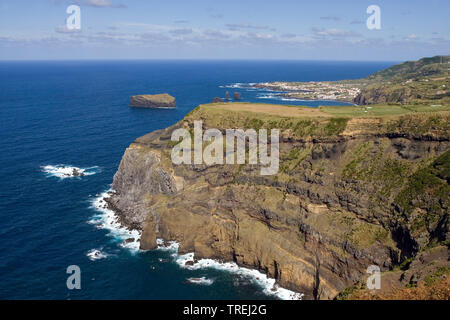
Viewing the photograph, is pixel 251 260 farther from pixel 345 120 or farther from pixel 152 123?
pixel 152 123

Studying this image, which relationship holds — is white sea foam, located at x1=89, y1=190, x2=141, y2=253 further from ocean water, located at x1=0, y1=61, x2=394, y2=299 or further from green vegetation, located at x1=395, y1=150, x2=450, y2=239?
green vegetation, located at x1=395, y1=150, x2=450, y2=239

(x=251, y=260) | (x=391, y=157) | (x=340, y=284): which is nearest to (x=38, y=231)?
(x=251, y=260)

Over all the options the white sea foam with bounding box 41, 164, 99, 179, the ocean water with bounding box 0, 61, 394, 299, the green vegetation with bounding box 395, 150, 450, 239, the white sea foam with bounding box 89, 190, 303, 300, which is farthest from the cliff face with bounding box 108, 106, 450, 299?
the white sea foam with bounding box 41, 164, 99, 179

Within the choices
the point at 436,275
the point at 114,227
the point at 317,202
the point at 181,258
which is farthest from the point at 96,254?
the point at 436,275

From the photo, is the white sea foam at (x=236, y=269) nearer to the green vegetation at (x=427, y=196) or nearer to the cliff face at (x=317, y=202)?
the cliff face at (x=317, y=202)

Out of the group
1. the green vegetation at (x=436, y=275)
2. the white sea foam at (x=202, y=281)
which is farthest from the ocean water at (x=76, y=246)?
the green vegetation at (x=436, y=275)

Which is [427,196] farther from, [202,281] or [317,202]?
[202,281]
